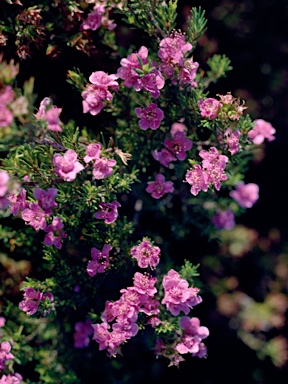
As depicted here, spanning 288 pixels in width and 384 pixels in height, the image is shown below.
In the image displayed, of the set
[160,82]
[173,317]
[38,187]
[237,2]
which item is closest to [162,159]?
[160,82]

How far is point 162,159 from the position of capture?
7.07ft

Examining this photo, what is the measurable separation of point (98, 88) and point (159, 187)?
58 centimetres

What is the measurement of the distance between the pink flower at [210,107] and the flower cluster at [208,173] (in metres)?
0.15

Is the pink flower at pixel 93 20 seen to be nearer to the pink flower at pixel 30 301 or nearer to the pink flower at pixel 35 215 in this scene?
the pink flower at pixel 35 215

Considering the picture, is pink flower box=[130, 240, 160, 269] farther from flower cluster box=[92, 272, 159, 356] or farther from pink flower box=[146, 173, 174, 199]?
pink flower box=[146, 173, 174, 199]

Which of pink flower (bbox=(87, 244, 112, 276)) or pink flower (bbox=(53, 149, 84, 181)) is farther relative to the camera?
pink flower (bbox=(87, 244, 112, 276))

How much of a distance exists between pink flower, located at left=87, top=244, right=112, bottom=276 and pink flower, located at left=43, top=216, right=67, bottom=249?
0.53 ft

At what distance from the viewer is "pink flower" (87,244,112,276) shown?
79.6 inches

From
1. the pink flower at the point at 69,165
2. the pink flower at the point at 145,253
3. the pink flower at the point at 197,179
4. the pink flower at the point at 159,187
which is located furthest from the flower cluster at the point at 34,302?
the pink flower at the point at 197,179

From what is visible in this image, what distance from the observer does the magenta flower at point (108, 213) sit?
1956 mm

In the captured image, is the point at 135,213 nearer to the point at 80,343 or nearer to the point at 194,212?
the point at 194,212

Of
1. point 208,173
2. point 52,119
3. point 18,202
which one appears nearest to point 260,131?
point 208,173

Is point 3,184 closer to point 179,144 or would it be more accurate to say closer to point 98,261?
point 98,261

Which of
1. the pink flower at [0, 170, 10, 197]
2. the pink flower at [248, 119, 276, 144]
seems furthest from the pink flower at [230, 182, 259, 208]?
the pink flower at [0, 170, 10, 197]
